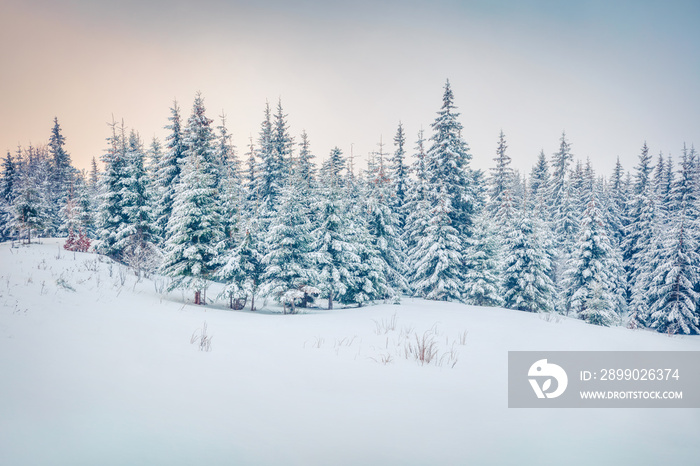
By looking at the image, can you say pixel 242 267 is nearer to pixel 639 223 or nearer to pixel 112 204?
pixel 112 204

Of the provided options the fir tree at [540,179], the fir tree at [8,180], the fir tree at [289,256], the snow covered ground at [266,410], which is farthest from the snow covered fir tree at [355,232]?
the fir tree at [8,180]

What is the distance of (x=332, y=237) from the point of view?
21625 mm

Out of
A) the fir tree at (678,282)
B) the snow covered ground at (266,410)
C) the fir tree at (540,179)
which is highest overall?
the fir tree at (540,179)

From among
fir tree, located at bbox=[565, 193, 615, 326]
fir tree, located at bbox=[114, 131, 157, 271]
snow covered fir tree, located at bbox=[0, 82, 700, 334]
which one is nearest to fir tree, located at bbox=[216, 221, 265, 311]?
snow covered fir tree, located at bbox=[0, 82, 700, 334]

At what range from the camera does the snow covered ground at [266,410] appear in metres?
3.04

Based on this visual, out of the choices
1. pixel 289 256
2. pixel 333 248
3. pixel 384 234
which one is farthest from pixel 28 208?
pixel 384 234

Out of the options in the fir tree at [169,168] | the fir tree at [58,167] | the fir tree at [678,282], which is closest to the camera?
the fir tree at [678,282]

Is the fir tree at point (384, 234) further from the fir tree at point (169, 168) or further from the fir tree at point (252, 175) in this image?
the fir tree at point (169, 168)

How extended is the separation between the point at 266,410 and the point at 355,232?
61.1 ft

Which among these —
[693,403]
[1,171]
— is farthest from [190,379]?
[1,171]

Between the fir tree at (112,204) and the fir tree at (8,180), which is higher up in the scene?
the fir tree at (8,180)

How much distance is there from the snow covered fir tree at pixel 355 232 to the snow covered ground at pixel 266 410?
1335 centimetres

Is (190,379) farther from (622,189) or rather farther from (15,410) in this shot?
(622,189)

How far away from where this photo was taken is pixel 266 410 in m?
3.83
